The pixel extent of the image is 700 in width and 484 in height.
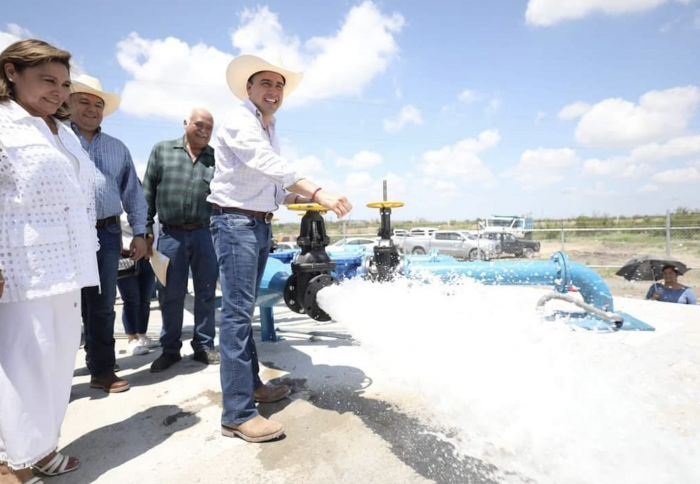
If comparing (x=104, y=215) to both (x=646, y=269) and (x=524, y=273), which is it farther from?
(x=646, y=269)

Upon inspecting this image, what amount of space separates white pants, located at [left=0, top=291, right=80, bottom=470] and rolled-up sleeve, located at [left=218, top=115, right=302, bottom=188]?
3.26ft

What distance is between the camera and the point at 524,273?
343 centimetres

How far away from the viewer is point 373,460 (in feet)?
6.30

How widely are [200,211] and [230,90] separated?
107 cm

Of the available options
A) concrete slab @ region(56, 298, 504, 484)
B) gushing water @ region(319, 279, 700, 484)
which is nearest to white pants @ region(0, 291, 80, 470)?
concrete slab @ region(56, 298, 504, 484)

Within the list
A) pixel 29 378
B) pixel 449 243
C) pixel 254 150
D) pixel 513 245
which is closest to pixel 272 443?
pixel 29 378

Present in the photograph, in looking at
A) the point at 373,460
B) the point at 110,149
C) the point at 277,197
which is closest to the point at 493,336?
the point at 373,460

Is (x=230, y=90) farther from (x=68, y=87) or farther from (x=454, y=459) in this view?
(x=454, y=459)

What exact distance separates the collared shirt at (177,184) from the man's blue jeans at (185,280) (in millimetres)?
128

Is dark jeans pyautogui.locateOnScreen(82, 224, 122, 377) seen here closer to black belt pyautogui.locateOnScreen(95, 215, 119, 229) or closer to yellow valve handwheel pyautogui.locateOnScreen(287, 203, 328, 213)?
black belt pyautogui.locateOnScreen(95, 215, 119, 229)

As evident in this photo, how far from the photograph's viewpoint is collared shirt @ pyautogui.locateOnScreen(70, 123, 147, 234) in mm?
2816

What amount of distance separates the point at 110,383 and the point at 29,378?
122cm

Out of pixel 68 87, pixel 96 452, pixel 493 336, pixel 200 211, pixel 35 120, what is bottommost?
pixel 96 452

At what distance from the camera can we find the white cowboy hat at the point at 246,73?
222cm
